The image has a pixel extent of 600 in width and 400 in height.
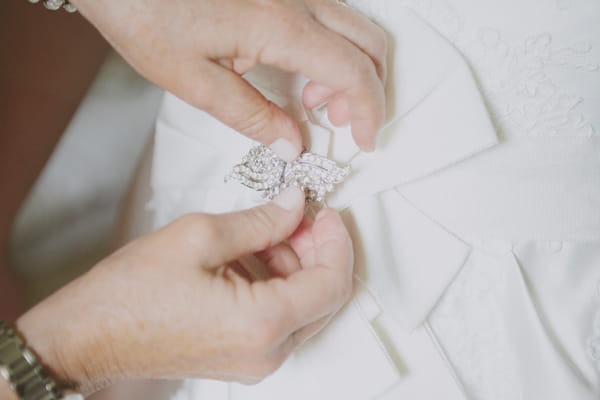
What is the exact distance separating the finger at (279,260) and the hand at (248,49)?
14 centimetres

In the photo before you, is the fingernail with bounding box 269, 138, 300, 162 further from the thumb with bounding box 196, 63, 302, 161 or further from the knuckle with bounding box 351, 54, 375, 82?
the knuckle with bounding box 351, 54, 375, 82

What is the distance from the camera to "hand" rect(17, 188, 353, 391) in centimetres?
50

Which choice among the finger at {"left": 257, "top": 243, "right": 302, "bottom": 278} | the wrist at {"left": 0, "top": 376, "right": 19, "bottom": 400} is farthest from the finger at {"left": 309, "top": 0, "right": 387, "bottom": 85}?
the wrist at {"left": 0, "top": 376, "right": 19, "bottom": 400}

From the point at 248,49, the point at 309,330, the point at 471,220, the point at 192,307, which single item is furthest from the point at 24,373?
the point at 471,220

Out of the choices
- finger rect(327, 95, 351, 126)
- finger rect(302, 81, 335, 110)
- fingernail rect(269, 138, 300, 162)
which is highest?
finger rect(302, 81, 335, 110)

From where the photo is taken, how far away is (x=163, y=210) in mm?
791

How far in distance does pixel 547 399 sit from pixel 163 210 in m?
0.60

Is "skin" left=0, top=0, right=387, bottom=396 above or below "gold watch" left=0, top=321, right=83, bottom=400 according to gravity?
above

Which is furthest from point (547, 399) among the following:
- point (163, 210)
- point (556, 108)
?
point (163, 210)

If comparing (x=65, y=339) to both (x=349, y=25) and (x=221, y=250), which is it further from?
(x=349, y=25)

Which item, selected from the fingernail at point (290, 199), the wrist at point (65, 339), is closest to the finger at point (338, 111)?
the fingernail at point (290, 199)

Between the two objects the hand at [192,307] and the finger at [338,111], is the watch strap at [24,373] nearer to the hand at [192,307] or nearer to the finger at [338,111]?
the hand at [192,307]

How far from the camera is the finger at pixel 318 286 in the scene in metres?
0.50

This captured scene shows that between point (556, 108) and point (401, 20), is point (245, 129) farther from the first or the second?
point (556, 108)
